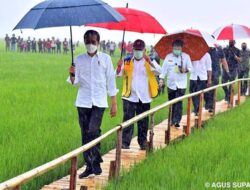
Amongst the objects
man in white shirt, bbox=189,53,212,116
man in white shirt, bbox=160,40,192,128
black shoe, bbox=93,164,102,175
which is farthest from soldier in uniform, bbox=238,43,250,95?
black shoe, bbox=93,164,102,175

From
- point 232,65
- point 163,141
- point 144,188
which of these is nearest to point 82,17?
point 144,188

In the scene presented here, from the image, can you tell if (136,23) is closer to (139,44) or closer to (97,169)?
(139,44)

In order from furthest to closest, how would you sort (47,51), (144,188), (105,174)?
(47,51), (105,174), (144,188)

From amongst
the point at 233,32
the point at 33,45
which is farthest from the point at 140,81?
the point at 33,45

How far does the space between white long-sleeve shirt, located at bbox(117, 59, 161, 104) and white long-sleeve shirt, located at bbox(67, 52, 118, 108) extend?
4.34ft

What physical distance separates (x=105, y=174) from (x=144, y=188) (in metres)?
0.92

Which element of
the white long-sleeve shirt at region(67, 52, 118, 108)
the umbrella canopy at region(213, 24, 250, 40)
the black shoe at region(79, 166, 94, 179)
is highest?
the umbrella canopy at region(213, 24, 250, 40)

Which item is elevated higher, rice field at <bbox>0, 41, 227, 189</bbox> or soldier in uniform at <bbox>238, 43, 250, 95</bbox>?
soldier in uniform at <bbox>238, 43, 250, 95</bbox>

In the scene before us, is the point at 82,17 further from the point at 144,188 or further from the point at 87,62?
the point at 144,188

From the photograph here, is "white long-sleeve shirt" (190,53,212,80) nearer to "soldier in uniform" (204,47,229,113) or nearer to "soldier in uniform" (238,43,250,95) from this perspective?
"soldier in uniform" (204,47,229,113)

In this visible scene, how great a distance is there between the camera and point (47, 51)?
4928 cm

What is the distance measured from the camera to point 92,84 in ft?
18.8

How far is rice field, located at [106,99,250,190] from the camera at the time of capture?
5.34 m

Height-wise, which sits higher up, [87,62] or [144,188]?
[87,62]
